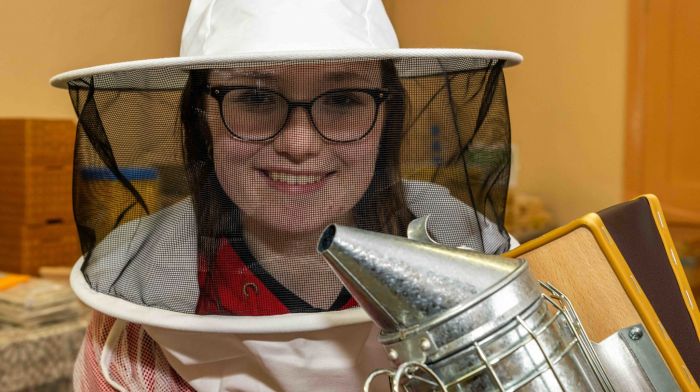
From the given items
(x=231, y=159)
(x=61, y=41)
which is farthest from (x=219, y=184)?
(x=61, y=41)

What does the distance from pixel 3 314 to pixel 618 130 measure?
1.86 m

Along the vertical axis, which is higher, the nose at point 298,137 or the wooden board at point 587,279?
the nose at point 298,137

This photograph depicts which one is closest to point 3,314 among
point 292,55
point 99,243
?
point 99,243

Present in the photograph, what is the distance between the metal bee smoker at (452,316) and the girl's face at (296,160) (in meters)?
0.23

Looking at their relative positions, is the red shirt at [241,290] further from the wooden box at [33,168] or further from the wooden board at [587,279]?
the wooden box at [33,168]

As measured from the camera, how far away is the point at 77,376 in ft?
2.72

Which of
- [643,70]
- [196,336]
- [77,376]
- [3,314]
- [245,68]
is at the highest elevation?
[245,68]

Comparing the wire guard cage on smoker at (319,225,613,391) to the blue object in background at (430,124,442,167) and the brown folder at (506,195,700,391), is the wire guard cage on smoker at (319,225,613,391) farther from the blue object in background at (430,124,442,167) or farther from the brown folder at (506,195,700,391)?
the blue object in background at (430,124,442,167)

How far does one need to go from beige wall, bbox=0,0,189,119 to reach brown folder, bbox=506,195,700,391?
1592 mm

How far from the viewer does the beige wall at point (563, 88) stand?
7.40 ft

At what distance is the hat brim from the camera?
553mm

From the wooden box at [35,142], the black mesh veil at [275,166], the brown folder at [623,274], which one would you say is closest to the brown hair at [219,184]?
the black mesh veil at [275,166]

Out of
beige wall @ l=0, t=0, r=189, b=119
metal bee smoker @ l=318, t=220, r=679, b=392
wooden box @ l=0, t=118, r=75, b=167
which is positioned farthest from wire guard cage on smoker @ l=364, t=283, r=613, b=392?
beige wall @ l=0, t=0, r=189, b=119

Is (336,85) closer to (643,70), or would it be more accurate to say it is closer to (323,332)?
(323,332)
